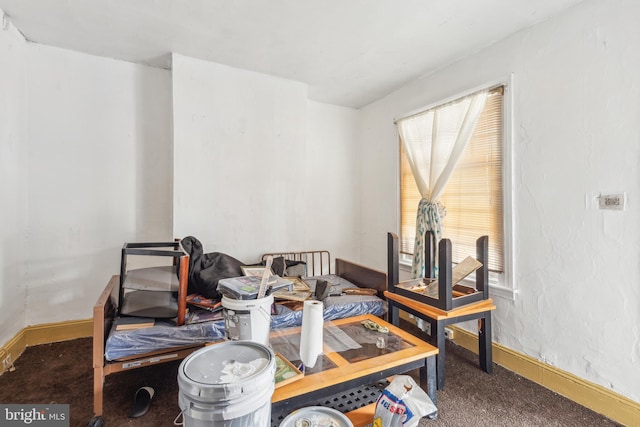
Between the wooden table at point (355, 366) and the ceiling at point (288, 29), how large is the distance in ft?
6.76

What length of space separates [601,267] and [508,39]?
65.8 inches

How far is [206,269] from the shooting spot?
2201mm

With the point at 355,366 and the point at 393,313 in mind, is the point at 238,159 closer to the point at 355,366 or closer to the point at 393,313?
the point at 393,313

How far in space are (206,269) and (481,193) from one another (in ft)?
7.28

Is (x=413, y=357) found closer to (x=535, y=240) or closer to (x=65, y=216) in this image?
(x=535, y=240)

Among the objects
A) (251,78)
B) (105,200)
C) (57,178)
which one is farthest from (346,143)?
(57,178)

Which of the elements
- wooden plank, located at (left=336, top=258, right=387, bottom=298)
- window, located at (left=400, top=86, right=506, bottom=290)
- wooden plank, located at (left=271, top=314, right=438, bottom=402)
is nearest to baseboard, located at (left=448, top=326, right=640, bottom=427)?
window, located at (left=400, top=86, right=506, bottom=290)

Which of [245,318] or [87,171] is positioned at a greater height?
[87,171]

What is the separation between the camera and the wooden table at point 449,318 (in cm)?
185

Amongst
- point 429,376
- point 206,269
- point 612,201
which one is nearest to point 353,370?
point 429,376

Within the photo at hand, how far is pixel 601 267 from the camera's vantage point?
170 centimetres

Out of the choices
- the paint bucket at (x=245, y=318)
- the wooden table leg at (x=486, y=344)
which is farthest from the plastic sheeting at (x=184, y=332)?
the wooden table leg at (x=486, y=344)

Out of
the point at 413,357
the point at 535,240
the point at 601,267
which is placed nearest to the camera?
the point at 413,357

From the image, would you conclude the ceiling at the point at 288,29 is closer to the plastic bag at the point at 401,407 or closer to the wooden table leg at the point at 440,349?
the wooden table leg at the point at 440,349
